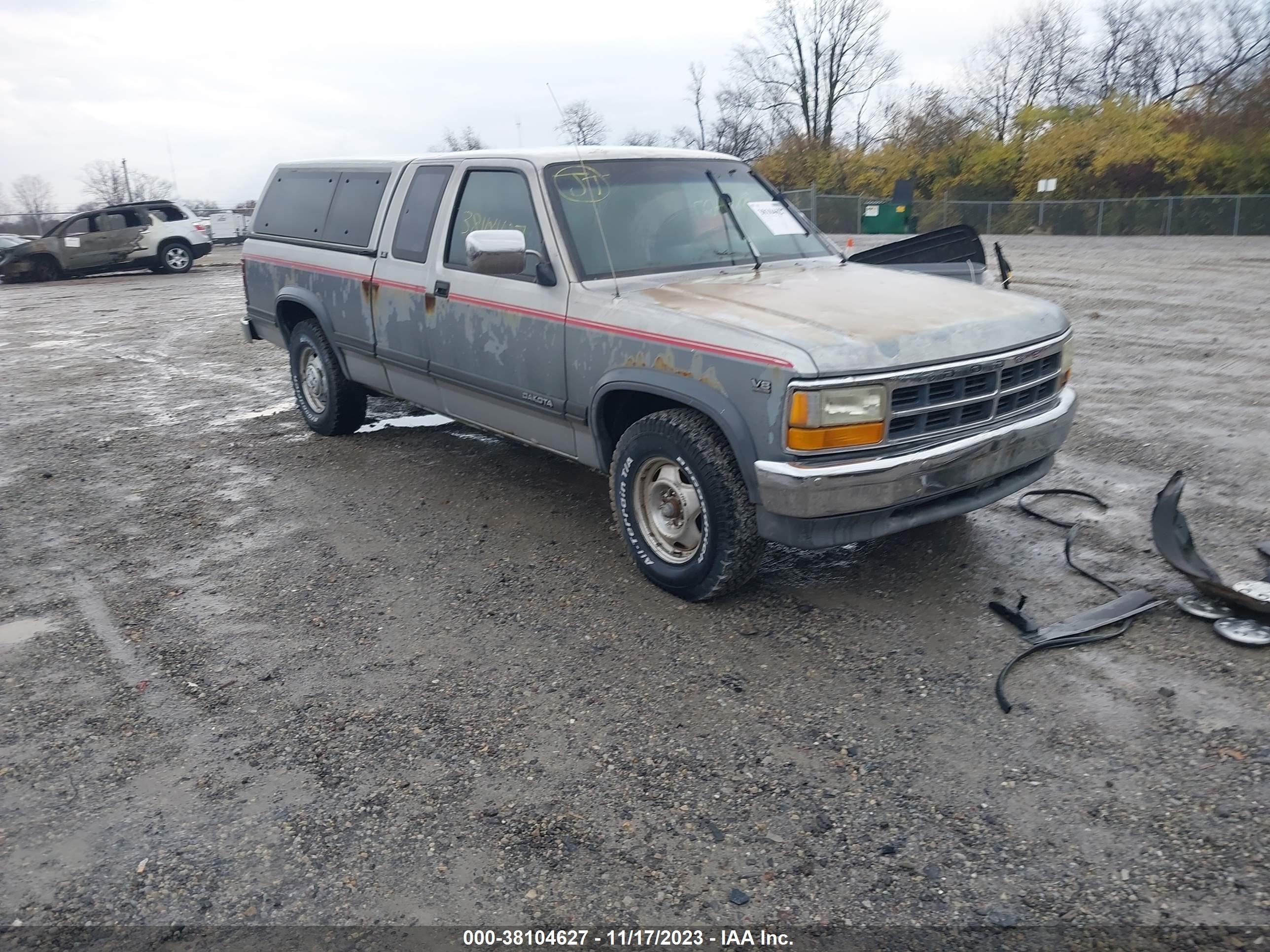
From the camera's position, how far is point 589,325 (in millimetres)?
4570

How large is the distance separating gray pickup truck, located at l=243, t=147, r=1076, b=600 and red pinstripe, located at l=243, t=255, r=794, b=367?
1 cm

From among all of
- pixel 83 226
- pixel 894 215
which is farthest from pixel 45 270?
pixel 894 215

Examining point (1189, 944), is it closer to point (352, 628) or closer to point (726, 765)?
point (726, 765)

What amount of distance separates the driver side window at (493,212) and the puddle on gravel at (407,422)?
8.09ft

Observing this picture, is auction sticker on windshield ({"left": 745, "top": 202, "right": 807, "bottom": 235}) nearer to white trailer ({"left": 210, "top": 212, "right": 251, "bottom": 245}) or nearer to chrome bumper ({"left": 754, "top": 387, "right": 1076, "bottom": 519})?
chrome bumper ({"left": 754, "top": 387, "right": 1076, "bottom": 519})

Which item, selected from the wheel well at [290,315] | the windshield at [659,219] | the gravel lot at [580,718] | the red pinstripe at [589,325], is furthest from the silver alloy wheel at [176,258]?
the windshield at [659,219]

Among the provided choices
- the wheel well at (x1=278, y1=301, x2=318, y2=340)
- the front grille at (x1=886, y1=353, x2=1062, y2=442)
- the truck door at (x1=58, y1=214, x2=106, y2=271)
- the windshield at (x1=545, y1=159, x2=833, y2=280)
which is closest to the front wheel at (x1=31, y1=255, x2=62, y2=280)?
the truck door at (x1=58, y1=214, x2=106, y2=271)

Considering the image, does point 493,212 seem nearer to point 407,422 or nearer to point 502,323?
point 502,323

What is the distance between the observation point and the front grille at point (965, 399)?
3.86 meters

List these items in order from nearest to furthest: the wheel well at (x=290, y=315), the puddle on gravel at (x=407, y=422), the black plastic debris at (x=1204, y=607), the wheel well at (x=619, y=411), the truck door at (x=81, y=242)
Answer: the black plastic debris at (x=1204, y=607), the wheel well at (x=619, y=411), the wheel well at (x=290, y=315), the puddle on gravel at (x=407, y=422), the truck door at (x=81, y=242)

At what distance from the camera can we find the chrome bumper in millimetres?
3756

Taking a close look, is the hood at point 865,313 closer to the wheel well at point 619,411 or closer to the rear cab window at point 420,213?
the wheel well at point 619,411

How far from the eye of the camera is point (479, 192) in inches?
215

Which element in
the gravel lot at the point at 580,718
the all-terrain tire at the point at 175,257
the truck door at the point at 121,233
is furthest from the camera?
the all-terrain tire at the point at 175,257
